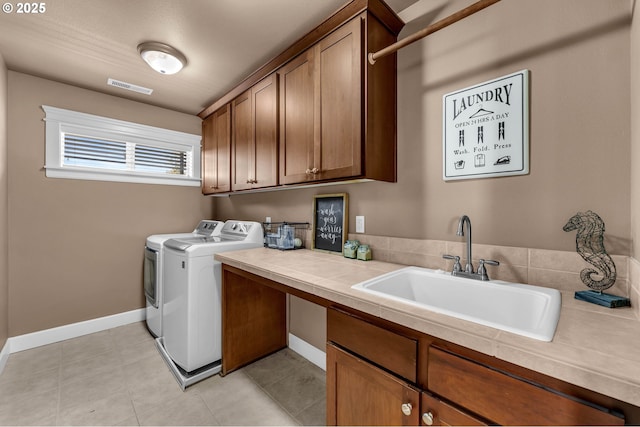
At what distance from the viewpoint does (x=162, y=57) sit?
6.63 feet

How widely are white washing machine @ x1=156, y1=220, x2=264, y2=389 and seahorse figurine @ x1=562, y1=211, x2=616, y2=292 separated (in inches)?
82.4

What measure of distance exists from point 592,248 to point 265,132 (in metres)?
2.04

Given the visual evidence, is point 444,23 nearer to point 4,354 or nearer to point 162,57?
point 162,57

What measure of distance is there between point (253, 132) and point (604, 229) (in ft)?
7.36

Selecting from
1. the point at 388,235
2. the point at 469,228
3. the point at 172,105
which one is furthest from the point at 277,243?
the point at 172,105

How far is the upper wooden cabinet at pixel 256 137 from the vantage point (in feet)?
6.91

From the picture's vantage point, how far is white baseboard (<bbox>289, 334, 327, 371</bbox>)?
2.14 meters

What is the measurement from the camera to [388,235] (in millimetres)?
1737

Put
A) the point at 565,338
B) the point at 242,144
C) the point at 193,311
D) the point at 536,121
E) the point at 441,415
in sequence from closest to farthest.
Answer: the point at 565,338
the point at 441,415
the point at 536,121
the point at 193,311
the point at 242,144

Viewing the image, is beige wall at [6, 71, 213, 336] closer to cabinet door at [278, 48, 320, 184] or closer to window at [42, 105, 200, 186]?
window at [42, 105, 200, 186]

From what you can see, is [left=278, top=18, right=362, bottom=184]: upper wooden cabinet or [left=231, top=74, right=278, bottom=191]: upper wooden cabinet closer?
[left=278, top=18, right=362, bottom=184]: upper wooden cabinet

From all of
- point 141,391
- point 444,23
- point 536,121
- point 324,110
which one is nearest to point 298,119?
point 324,110

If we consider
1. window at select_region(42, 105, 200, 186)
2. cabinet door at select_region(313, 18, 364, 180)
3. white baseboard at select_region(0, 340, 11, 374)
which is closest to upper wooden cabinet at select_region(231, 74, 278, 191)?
cabinet door at select_region(313, 18, 364, 180)

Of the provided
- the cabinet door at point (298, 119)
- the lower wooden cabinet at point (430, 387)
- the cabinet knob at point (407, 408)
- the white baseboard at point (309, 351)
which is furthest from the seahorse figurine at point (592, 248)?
the white baseboard at point (309, 351)
